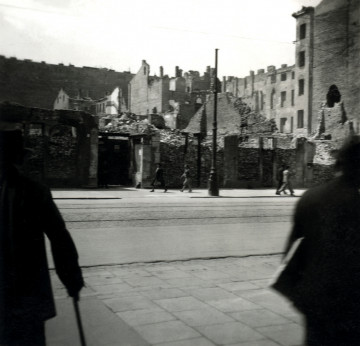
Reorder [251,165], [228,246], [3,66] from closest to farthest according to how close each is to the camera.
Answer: [228,246] → [251,165] → [3,66]

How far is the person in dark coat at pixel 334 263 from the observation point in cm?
258

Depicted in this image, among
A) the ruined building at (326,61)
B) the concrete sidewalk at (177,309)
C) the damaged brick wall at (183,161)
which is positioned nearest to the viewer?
the concrete sidewalk at (177,309)

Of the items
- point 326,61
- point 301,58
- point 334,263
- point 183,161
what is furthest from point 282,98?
point 334,263

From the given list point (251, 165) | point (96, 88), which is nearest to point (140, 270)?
point (251, 165)

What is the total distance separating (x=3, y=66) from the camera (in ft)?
200

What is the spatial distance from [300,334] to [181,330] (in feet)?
3.43

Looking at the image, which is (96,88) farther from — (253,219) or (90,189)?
(253,219)

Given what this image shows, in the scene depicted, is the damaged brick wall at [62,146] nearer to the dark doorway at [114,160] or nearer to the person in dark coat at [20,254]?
the dark doorway at [114,160]

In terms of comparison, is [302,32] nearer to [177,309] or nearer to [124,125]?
[124,125]

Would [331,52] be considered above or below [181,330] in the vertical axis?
above

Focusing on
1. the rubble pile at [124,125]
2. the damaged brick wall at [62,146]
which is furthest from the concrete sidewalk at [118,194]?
the rubble pile at [124,125]

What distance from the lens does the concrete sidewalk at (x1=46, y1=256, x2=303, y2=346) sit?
3869 millimetres

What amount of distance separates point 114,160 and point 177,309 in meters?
21.3

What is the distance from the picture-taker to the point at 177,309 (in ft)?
15.2
